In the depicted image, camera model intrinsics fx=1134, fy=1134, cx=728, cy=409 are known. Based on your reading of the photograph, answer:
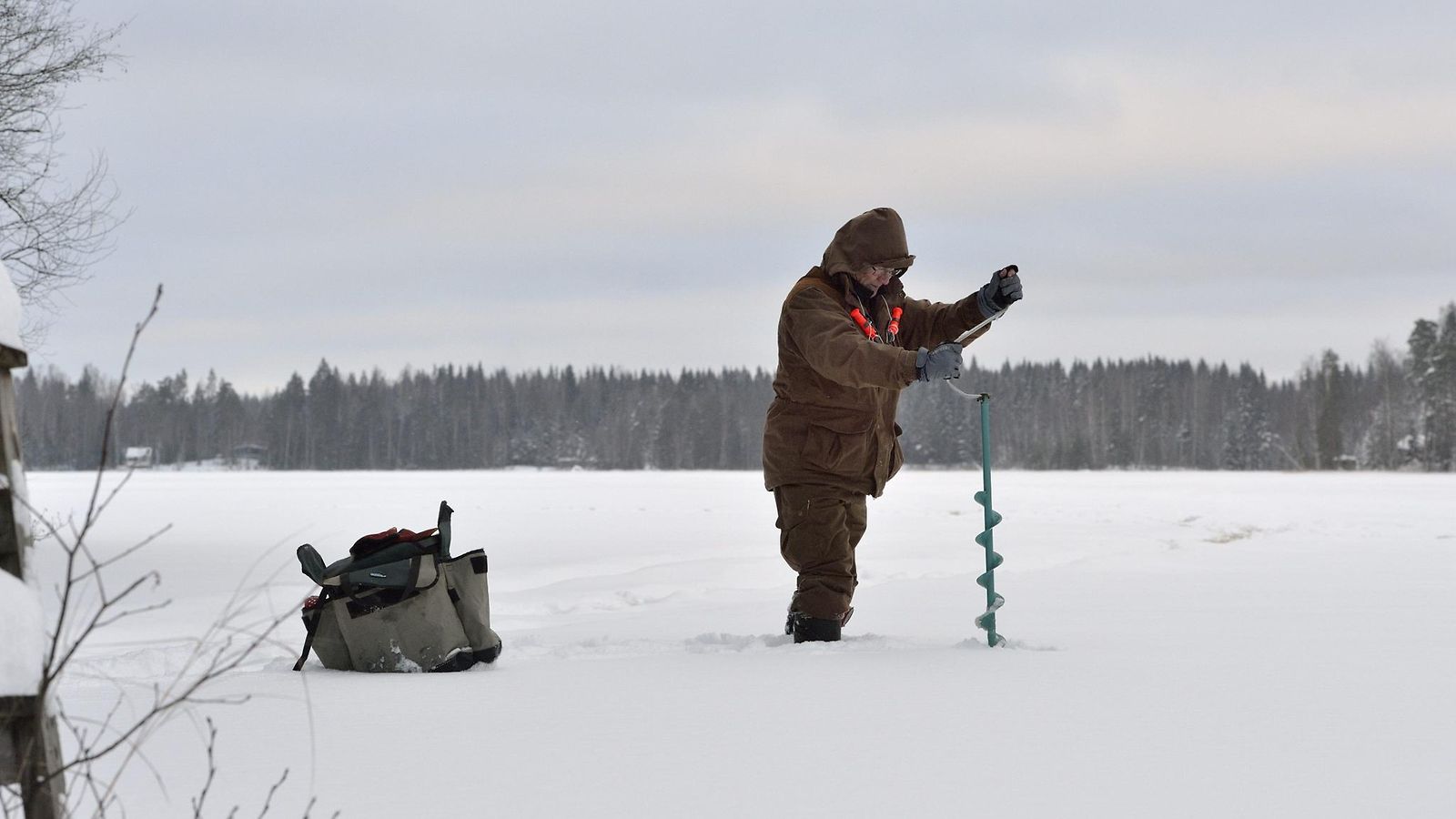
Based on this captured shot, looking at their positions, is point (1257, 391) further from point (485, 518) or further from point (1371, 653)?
point (1371, 653)

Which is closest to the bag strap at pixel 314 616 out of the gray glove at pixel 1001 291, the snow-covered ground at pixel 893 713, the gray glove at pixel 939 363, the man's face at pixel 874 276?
the snow-covered ground at pixel 893 713

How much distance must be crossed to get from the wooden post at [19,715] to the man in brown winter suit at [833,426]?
319cm

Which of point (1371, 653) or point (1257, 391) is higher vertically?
point (1257, 391)

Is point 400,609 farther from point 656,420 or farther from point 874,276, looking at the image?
point 656,420

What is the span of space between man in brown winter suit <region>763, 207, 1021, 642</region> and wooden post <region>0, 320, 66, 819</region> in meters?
3.19

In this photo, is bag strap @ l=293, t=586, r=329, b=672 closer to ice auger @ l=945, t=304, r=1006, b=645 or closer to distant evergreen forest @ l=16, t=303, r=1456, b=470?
ice auger @ l=945, t=304, r=1006, b=645

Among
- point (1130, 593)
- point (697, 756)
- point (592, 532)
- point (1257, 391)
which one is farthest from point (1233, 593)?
point (1257, 391)

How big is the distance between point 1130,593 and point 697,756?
467 cm

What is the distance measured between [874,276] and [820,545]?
45.5 inches

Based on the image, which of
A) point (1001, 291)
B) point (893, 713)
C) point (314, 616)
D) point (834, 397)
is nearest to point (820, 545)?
point (834, 397)

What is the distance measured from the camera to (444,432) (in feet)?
343

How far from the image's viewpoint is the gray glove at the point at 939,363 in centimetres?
386

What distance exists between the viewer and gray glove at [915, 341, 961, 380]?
386 cm

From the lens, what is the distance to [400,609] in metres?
4.09
